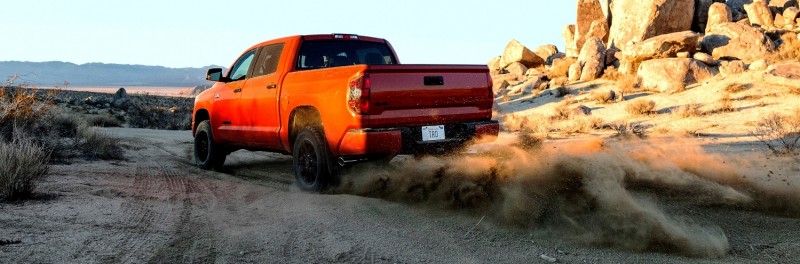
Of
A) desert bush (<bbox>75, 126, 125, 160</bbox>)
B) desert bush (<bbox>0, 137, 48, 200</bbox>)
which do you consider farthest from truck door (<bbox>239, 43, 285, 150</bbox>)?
desert bush (<bbox>75, 126, 125, 160</bbox>)

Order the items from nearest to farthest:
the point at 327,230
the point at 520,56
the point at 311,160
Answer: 1. the point at 327,230
2. the point at 311,160
3. the point at 520,56

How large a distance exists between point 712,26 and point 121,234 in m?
24.9

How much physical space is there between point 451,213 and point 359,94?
1.43 m

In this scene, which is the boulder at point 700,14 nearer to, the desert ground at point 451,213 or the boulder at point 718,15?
the boulder at point 718,15

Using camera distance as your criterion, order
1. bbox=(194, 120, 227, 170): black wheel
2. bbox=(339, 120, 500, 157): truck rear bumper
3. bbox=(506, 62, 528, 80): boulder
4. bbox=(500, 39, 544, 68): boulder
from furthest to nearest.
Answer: bbox=(500, 39, 544, 68): boulder < bbox=(506, 62, 528, 80): boulder < bbox=(194, 120, 227, 170): black wheel < bbox=(339, 120, 500, 157): truck rear bumper

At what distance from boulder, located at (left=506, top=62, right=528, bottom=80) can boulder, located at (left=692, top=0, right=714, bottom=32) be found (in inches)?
301

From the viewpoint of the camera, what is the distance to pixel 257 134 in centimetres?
783

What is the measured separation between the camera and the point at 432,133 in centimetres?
636

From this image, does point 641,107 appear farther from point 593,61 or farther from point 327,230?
point 327,230

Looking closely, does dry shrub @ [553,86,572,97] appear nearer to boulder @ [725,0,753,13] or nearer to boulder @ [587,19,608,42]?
boulder @ [587,19,608,42]

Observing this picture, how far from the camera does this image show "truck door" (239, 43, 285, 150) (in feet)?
24.2

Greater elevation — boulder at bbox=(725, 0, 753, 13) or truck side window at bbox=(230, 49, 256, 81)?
boulder at bbox=(725, 0, 753, 13)

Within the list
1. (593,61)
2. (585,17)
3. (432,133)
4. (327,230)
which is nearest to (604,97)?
(593,61)

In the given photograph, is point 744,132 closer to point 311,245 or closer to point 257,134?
point 257,134
